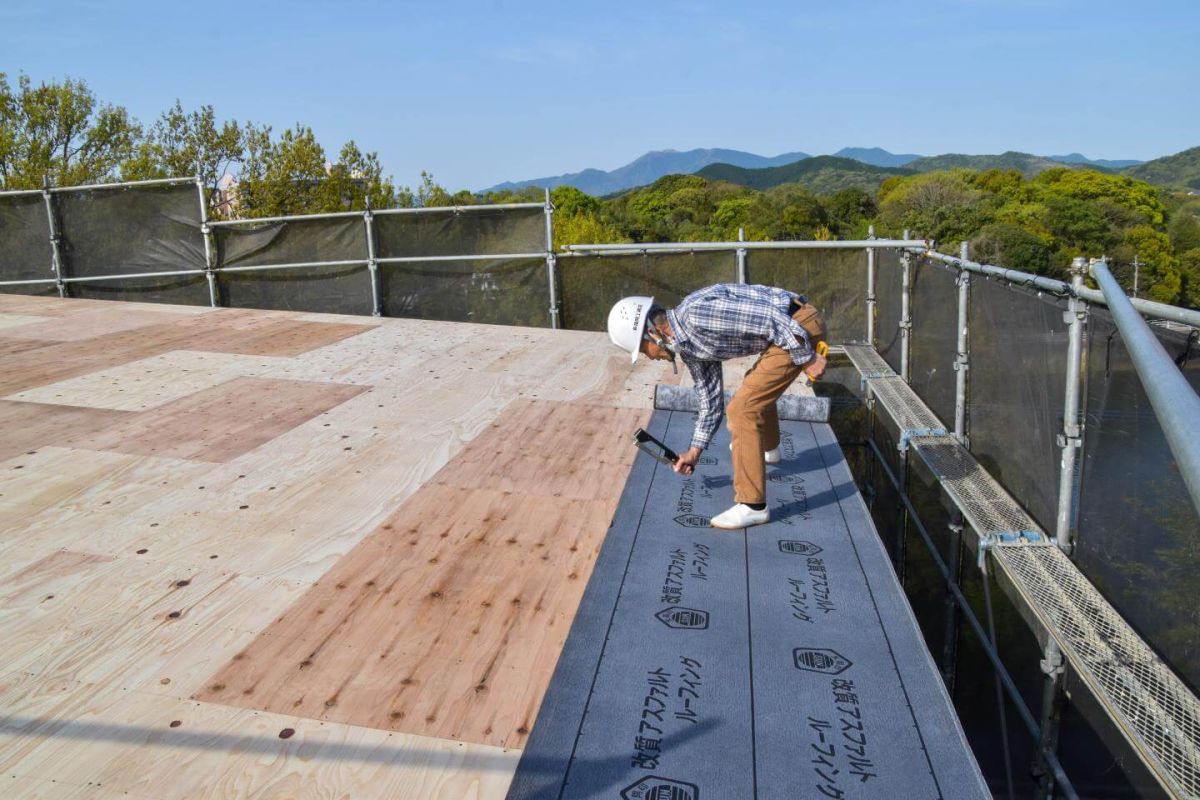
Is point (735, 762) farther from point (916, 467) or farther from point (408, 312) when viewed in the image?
point (408, 312)

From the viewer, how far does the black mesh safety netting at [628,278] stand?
12258 millimetres

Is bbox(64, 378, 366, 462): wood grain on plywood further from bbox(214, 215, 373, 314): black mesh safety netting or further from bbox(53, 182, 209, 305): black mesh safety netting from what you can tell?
bbox(53, 182, 209, 305): black mesh safety netting

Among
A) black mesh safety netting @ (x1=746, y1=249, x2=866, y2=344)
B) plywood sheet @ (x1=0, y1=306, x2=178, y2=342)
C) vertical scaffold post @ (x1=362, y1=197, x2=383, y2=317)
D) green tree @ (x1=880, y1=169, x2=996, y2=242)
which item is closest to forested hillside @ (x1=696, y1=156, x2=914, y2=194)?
green tree @ (x1=880, y1=169, x2=996, y2=242)

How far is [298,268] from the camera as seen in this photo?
1368cm

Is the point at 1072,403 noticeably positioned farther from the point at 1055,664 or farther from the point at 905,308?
the point at 905,308

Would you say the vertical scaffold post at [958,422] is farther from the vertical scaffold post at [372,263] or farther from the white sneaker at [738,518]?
the vertical scaffold post at [372,263]

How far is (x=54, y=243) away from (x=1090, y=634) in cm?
1467

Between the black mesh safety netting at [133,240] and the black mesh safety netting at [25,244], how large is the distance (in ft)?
0.83

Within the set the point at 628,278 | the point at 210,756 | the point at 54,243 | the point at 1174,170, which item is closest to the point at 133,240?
the point at 54,243

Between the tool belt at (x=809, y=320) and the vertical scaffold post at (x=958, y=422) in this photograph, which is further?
the vertical scaffold post at (x=958, y=422)

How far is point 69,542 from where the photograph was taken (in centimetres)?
490

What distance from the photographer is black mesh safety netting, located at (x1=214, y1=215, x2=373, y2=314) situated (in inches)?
531

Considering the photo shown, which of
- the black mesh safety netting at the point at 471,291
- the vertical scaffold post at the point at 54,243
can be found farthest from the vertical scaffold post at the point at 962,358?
the vertical scaffold post at the point at 54,243

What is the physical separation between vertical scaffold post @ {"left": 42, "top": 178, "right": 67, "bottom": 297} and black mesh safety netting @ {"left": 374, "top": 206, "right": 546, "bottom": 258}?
194 inches
